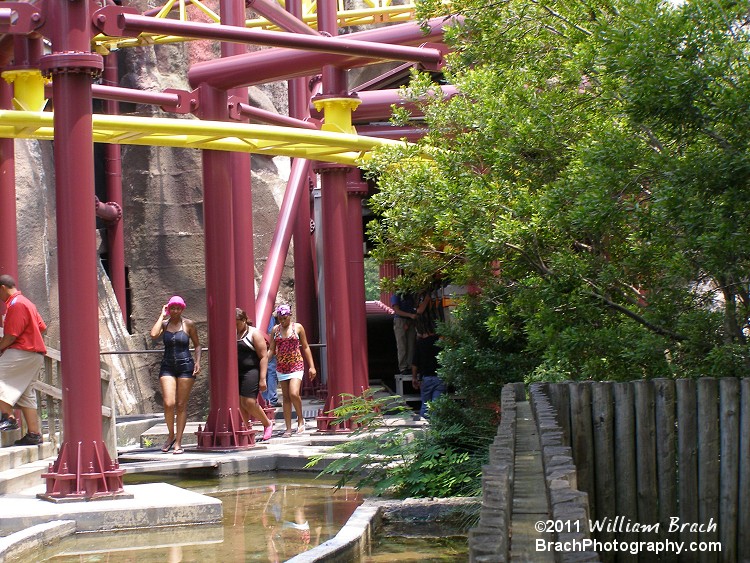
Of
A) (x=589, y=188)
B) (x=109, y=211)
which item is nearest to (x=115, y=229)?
(x=109, y=211)

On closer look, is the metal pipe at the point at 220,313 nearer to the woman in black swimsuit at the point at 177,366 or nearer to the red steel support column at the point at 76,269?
the woman in black swimsuit at the point at 177,366

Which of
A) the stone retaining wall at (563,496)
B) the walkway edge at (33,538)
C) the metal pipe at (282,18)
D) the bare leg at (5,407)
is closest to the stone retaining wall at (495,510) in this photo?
the stone retaining wall at (563,496)

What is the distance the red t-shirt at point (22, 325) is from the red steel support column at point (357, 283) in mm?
4714

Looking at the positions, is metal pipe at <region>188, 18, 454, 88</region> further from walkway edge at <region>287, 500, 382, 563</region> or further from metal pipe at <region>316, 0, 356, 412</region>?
walkway edge at <region>287, 500, 382, 563</region>

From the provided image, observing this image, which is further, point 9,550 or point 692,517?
point 9,550

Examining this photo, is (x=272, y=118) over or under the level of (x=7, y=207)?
over

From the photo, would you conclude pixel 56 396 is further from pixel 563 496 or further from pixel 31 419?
pixel 563 496

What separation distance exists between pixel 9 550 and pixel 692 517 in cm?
411

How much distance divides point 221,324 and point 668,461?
7.38 metres

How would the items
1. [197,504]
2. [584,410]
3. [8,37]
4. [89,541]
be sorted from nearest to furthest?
[584,410]
[89,541]
[197,504]
[8,37]

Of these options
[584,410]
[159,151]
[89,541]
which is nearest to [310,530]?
[89,541]

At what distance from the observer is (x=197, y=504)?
8594 millimetres

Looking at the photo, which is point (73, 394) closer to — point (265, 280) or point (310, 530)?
point (310, 530)

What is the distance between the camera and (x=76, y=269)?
892 centimetres
